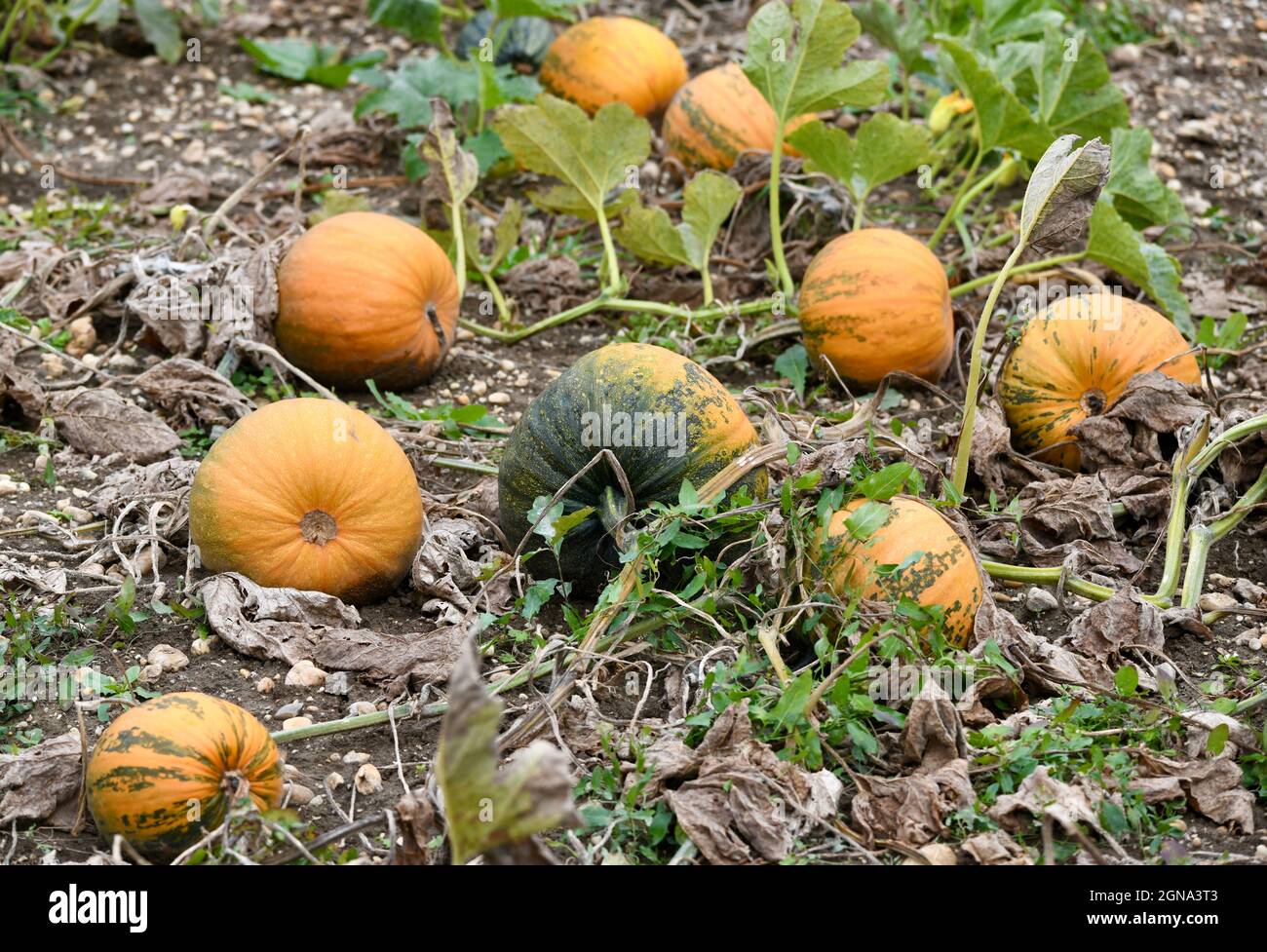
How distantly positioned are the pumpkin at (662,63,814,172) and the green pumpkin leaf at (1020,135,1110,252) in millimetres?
2413

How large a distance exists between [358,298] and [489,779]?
2.57 m

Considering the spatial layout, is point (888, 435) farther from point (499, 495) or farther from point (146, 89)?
point (146, 89)

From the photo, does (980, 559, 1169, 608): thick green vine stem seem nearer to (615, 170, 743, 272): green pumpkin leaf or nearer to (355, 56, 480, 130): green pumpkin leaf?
(615, 170, 743, 272): green pumpkin leaf

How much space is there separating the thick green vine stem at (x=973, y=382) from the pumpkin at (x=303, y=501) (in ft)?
4.67

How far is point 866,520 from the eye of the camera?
321 cm

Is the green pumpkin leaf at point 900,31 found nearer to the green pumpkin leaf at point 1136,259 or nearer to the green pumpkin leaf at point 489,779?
the green pumpkin leaf at point 1136,259

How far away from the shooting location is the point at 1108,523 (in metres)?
3.82

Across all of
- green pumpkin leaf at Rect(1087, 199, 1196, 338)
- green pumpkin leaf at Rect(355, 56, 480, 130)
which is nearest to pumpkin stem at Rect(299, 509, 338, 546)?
green pumpkin leaf at Rect(1087, 199, 1196, 338)

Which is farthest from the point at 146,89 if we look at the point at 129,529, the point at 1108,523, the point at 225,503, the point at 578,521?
the point at 1108,523

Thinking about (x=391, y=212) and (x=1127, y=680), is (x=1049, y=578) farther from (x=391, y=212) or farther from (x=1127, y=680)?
(x=391, y=212)

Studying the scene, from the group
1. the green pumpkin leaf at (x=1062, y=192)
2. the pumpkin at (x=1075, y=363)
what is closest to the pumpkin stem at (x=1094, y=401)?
the pumpkin at (x=1075, y=363)

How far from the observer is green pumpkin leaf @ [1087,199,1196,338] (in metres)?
4.56

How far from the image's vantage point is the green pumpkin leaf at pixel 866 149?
15.9ft

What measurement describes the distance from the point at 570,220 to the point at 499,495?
247 centimetres
